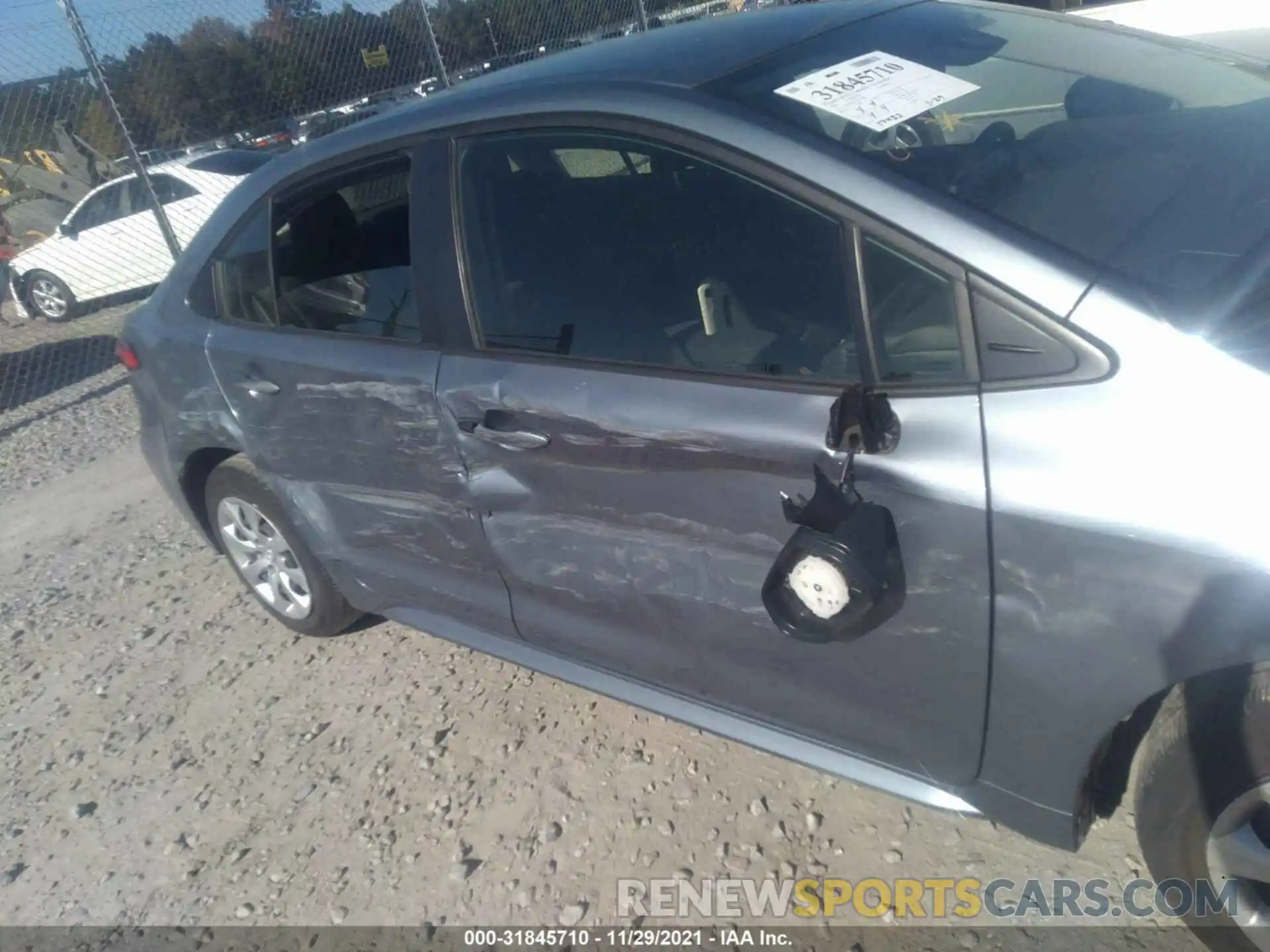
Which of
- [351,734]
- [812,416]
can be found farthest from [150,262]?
[812,416]

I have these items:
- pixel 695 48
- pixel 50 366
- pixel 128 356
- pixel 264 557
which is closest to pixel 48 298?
pixel 50 366

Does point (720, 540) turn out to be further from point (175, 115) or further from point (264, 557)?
point (175, 115)

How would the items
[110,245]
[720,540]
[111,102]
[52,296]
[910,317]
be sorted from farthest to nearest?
1. [52,296]
2. [110,245]
3. [111,102]
4. [720,540]
5. [910,317]

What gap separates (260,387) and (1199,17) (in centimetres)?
570

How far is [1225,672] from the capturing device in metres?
1.75

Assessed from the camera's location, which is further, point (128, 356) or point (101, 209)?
point (101, 209)

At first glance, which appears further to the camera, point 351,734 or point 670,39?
point 351,734

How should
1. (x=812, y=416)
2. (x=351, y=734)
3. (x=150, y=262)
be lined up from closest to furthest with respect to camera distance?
(x=812, y=416)
(x=351, y=734)
(x=150, y=262)

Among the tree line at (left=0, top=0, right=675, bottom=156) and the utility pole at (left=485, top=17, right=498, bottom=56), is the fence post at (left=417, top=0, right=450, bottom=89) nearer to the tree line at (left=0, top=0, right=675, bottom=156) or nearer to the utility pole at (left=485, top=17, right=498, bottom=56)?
the tree line at (left=0, top=0, right=675, bottom=156)

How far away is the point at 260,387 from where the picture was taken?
320 cm

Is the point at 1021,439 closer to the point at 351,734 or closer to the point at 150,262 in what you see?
the point at 351,734

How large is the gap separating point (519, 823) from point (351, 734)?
0.79 m

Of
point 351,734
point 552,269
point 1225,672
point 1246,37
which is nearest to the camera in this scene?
point 1225,672

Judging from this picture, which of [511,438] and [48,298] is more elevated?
[511,438]
